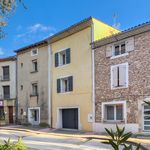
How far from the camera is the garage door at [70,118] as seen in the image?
25.6 m

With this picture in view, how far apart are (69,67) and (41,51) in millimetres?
5151

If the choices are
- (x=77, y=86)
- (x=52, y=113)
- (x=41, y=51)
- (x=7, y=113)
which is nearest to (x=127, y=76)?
(x=77, y=86)

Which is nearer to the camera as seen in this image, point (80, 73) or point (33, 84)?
point (80, 73)

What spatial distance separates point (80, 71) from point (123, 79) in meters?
4.64

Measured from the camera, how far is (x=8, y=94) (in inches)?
1369

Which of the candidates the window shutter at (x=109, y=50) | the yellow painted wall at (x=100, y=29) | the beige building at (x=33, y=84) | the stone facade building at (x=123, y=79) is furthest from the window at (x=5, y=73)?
the window shutter at (x=109, y=50)

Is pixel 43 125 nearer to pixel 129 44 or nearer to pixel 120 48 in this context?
pixel 120 48

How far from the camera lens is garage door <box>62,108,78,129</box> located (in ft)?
84.0

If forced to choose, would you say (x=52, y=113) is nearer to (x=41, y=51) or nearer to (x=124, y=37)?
(x=41, y=51)

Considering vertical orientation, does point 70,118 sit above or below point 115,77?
below

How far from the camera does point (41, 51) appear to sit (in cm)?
2994

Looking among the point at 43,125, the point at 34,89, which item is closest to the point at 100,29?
the point at 34,89

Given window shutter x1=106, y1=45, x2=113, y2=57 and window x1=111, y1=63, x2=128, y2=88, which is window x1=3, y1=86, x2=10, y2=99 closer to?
window shutter x1=106, y1=45, x2=113, y2=57

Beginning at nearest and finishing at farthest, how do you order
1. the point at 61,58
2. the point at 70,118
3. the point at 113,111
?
the point at 113,111 → the point at 70,118 → the point at 61,58
